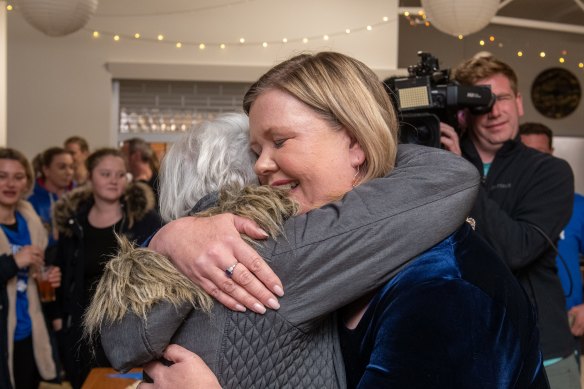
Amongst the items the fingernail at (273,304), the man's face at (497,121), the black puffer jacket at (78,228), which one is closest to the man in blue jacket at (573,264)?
the man's face at (497,121)

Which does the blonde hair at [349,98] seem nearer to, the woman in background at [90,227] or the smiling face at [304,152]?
the smiling face at [304,152]

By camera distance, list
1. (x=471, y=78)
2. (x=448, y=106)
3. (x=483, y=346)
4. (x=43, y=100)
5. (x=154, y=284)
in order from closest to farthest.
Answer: (x=483, y=346), (x=154, y=284), (x=448, y=106), (x=471, y=78), (x=43, y=100)

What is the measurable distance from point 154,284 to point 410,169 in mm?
417

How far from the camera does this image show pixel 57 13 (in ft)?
14.5

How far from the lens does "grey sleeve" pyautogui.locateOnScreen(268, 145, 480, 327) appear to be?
3.13 feet

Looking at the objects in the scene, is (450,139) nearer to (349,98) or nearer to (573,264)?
(349,98)

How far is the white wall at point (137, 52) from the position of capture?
7.02m

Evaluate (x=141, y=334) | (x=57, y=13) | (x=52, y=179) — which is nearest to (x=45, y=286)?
(x=52, y=179)

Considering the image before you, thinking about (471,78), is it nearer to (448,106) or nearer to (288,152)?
(448,106)

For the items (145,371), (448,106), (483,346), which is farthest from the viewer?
(448,106)

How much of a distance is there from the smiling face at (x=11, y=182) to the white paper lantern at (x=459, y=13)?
273 centimetres

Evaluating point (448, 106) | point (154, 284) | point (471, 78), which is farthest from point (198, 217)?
point (471, 78)

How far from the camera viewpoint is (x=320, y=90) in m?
1.06

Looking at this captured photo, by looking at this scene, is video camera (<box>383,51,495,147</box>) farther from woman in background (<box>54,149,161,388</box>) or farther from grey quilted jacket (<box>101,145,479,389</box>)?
woman in background (<box>54,149,161,388</box>)
